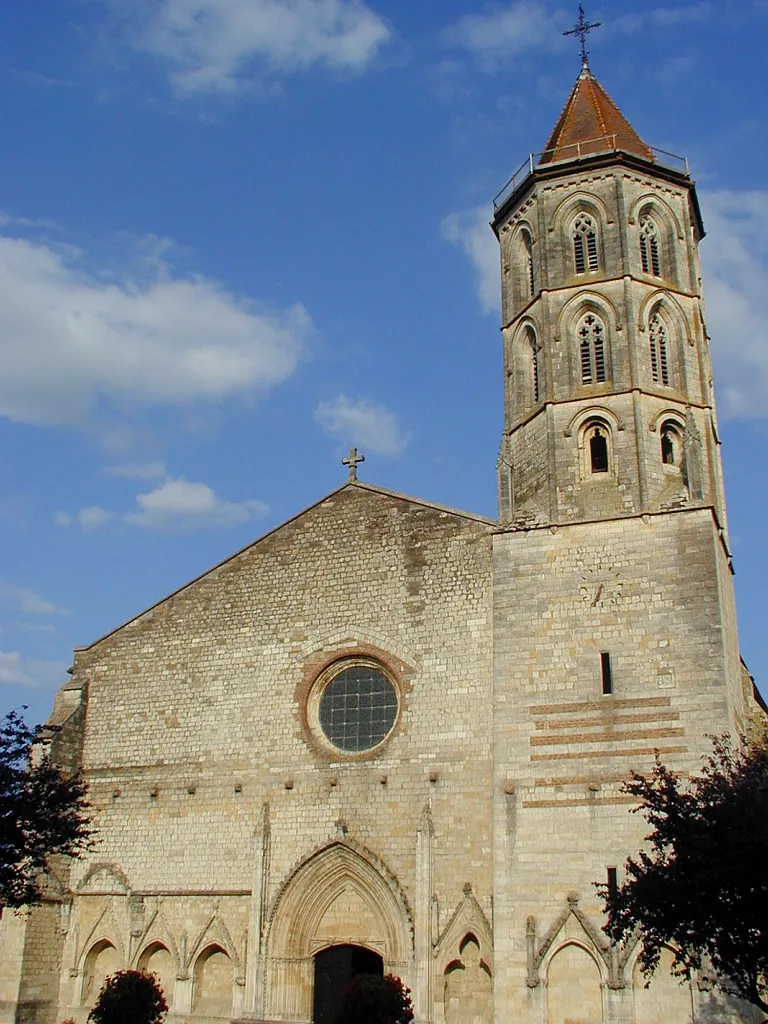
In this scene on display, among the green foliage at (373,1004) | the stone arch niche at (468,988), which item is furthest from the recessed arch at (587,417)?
the green foliage at (373,1004)

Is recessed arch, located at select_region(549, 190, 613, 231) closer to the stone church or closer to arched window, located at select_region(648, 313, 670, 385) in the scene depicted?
the stone church

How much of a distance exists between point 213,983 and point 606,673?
32.4 feet

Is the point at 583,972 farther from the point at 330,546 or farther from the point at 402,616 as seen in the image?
the point at 330,546

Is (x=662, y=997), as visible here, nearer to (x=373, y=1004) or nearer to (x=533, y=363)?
(x=373, y=1004)

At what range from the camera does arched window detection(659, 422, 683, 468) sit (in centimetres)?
2223

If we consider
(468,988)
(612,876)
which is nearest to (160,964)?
(468,988)

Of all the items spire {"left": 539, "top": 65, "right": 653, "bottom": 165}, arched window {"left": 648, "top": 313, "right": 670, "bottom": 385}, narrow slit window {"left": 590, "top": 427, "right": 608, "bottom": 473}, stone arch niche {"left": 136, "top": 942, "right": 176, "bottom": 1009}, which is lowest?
stone arch niche {"left": 136, "top": 942, "right": 176, "bottom": 1009}

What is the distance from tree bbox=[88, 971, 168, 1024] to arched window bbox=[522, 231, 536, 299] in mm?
16217

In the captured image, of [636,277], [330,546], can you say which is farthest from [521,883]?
[636,277]

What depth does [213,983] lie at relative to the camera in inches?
846

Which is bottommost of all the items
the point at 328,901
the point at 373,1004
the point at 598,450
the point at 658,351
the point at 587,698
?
the point at 373,1004

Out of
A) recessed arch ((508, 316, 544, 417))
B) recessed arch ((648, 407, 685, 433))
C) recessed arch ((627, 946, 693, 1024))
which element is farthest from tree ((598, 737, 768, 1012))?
recessed arch ((508, 316, 544, 417))

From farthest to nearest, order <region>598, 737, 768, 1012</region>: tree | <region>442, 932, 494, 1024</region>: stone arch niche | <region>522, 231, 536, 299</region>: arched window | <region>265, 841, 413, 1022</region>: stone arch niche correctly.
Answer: <region>522, 231, 536, 299</region>: arched window → <region>265, 841, 413, 1022</region>: stone arch niche → <region>442, 932, 494, 1024</region>: stone arch niche → <region>598, 737, 768, 1012</region>: tree

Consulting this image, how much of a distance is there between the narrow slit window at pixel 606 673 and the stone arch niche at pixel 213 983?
9.13m
